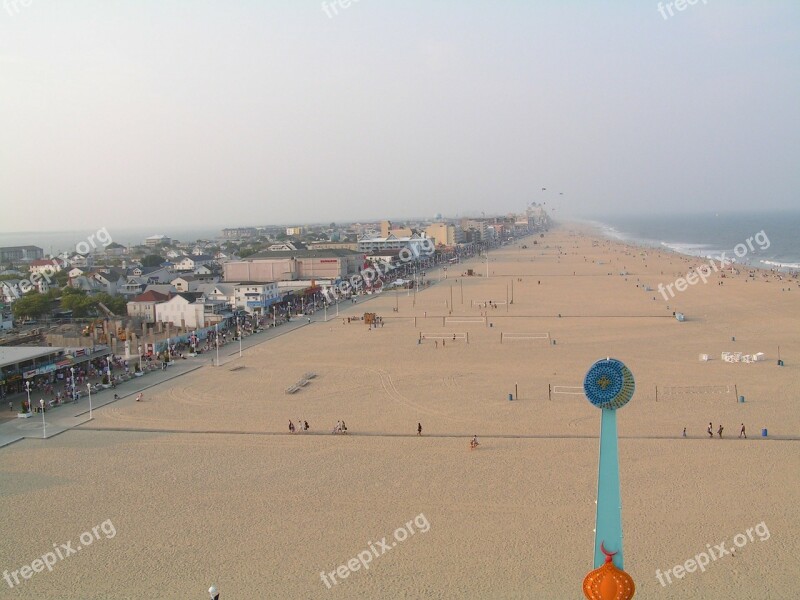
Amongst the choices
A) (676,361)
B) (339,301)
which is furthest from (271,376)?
(339,301)

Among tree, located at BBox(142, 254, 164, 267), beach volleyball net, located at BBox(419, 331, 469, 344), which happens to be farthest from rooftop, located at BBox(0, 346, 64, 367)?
tree, located at BBox(142, 254, 164, 267)

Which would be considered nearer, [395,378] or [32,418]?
[32,418]

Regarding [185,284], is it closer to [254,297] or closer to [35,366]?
[254,297]

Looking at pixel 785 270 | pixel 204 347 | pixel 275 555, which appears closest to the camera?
pixel 275 555

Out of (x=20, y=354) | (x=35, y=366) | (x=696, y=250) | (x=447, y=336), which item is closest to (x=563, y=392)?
(x=447, y=336)

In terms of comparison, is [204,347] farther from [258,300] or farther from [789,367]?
[789,367]

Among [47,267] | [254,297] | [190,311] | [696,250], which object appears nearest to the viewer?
[190,311]

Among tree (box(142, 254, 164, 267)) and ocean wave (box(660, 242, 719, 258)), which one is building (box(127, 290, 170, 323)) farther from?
ocean wave (box(660, 242, 719, 258))
